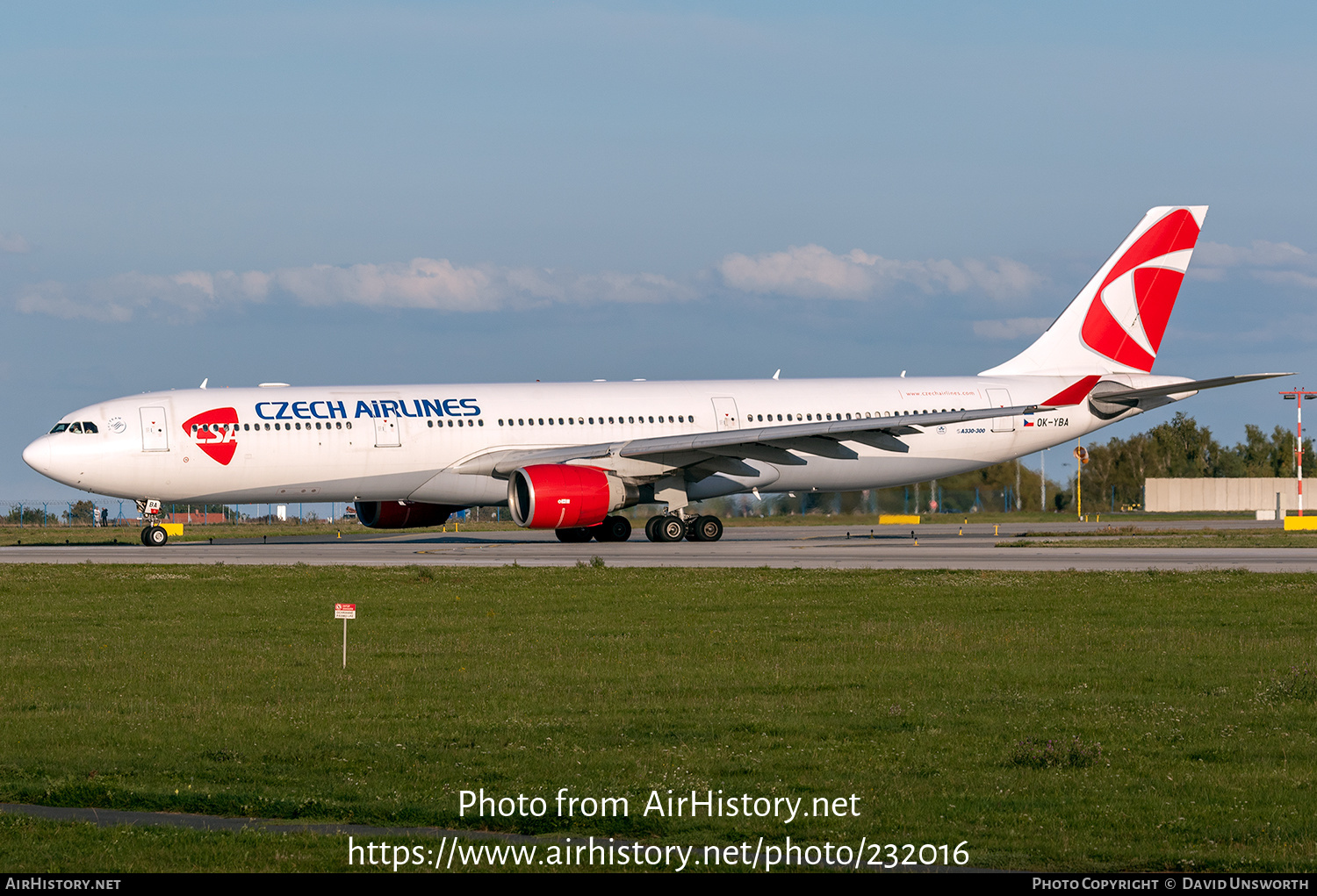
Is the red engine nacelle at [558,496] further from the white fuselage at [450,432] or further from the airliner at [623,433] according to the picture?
the white fuselage at [450,432]

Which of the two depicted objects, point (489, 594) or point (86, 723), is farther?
point (489, 594)

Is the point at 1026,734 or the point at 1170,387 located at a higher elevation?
the point at 1170,387

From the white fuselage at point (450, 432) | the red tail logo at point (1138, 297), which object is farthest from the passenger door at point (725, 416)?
the red tail logo at point (1138, 297)

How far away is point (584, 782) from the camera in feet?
31.3

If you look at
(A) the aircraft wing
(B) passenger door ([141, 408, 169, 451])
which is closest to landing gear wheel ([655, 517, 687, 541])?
(A) the aircraft wing

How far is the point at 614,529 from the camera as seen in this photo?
40344 millimetres

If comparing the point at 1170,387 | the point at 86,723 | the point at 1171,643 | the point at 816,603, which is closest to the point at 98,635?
the point at 86,723

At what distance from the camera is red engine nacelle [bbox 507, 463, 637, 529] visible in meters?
35.0

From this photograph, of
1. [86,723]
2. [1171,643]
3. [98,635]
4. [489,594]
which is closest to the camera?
[86,723]

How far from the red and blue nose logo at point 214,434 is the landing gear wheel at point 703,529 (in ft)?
40.4
